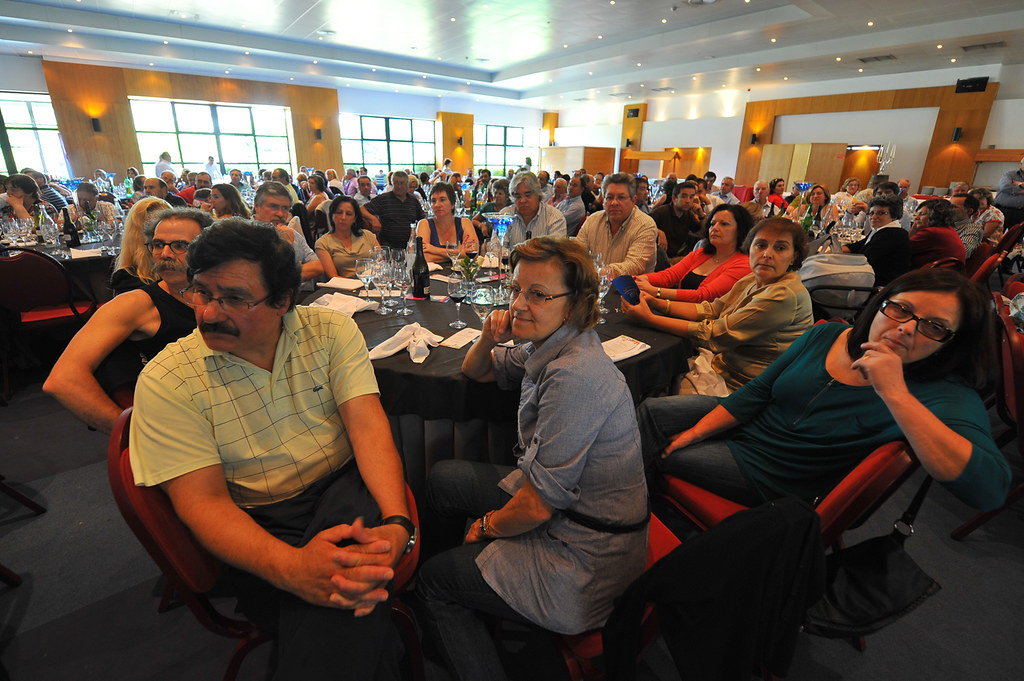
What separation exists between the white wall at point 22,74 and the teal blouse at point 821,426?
17.9 m

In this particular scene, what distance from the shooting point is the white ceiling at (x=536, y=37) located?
8.45m

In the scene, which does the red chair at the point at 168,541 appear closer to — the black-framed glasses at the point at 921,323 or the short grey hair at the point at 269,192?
the black-framed glasses at the point at 921,323

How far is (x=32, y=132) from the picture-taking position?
40.5 feet

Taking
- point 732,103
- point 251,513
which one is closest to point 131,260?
point 251,513

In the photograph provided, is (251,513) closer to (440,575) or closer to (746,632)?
(440,575)

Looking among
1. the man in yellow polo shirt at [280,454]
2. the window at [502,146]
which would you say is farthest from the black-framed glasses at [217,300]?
the window at [502,146]

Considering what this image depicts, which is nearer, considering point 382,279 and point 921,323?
point 921,323

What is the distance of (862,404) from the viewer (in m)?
1.48

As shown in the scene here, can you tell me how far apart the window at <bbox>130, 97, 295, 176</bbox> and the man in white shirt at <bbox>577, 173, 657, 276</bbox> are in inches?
603

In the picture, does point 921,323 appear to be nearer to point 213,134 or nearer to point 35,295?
point 35,295

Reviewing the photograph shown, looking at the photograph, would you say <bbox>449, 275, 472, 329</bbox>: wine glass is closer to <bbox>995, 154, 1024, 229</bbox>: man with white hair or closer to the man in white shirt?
the man in white shirt

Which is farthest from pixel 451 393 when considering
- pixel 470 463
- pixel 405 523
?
pixel 405 523

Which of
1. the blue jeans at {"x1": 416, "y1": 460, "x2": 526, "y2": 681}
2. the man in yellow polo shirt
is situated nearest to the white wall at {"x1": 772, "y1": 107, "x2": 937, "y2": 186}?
the blue jeans at {"x1": 416, "y1": 460, "x2": 526, "y2": 681}

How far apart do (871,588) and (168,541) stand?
5.97 feet
